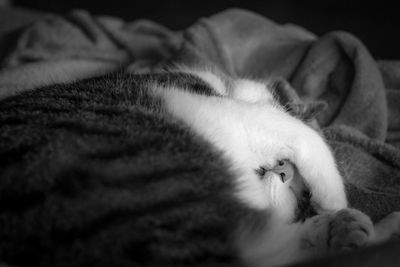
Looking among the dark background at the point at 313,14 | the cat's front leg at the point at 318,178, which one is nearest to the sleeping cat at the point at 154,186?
the cat's front leg at the point at 318,178

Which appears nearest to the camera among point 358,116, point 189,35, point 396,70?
point 358,116

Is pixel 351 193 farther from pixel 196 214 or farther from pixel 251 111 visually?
pixel 196 214

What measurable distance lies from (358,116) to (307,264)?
0.83 meters

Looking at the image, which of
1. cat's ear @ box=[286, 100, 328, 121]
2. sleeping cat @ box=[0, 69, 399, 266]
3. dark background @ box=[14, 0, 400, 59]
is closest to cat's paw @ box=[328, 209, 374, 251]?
sleeping cat @ box=[0, 69, 399, 266]

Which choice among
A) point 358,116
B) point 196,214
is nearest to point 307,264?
point 196,214

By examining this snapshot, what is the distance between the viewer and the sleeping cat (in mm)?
447

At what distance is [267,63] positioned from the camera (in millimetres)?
1414

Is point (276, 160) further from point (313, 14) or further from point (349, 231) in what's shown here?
point (313, 14)

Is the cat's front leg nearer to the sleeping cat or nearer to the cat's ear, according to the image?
the sleeping cat

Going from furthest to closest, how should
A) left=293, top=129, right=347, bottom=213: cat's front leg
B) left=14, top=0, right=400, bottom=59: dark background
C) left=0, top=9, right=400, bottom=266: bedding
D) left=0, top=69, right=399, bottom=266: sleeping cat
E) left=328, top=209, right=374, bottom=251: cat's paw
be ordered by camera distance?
left=14, top=0, right=400, bottom=59: dark background → left=0, top=9, right=400, bottom=266: bedding → left=293, top=129, right=347, bottom=213: cat's front leg → left=328, top=209, right=374, bottom=251: cat's paw → left=0, top=69, right=399, bottom=266: sleeping cat

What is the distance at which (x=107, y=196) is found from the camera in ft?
1.54

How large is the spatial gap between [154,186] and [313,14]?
135cm

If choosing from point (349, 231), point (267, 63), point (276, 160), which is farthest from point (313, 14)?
point (349, 231)

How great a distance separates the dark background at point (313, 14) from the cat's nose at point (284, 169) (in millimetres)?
923
